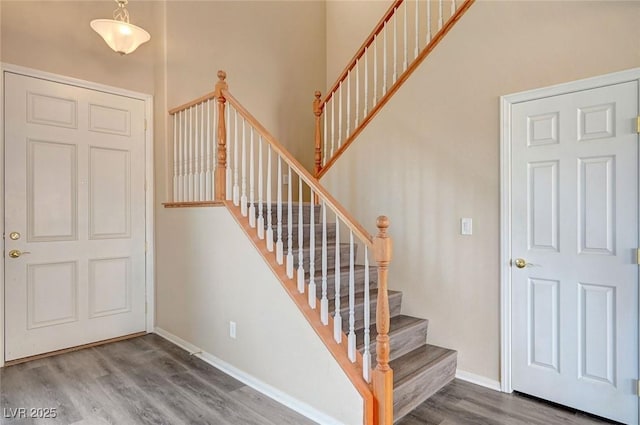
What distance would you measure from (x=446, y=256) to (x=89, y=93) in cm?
353

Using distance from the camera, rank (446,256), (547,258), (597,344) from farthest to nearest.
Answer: (446,256) < (547,258) < (597,344)

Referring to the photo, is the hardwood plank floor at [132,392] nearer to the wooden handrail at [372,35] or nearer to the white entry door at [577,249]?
the white entry door at [577,249]

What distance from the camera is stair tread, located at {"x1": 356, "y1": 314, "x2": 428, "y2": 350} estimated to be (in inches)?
101

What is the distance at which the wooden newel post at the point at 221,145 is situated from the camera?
298 cm

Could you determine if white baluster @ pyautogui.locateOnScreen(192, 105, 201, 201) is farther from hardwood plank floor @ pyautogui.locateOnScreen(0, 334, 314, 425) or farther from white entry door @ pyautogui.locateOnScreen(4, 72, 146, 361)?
hardwood plank floor @ pyautogui.locateOnScreen(0, 334, 314, 425)

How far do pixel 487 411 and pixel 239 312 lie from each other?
1854mm

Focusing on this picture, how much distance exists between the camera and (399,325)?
112 inches

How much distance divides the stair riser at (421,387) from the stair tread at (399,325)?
0.33 meters

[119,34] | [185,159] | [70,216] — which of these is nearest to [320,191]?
[185,159]

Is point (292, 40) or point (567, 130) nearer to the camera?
point (567, 130)

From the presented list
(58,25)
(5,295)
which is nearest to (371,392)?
(5,295)

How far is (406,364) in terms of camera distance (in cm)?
258

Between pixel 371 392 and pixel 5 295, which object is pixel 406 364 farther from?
pixel 5 295

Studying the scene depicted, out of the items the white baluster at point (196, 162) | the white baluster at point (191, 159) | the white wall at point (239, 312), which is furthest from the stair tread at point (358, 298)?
the white baluster at point (191, 159)
